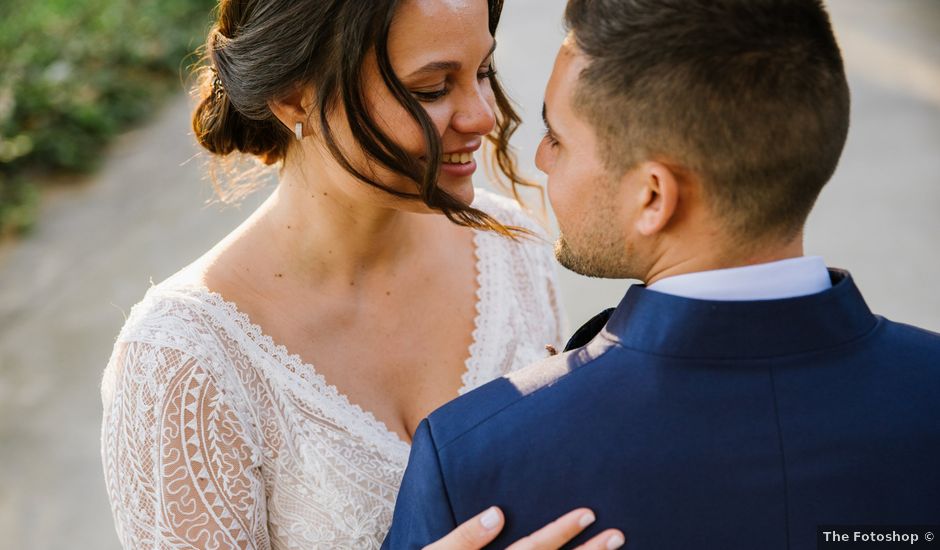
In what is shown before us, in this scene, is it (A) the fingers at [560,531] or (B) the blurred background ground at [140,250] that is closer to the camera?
(A) the fingers at [560,531]

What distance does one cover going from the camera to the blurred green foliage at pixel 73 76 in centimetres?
610

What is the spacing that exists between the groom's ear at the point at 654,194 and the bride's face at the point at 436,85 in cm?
58

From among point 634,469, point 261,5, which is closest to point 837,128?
point 634,469

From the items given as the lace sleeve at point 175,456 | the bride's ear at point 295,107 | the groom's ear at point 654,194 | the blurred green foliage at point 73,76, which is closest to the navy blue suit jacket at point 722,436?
the groom's ear at point 654,194

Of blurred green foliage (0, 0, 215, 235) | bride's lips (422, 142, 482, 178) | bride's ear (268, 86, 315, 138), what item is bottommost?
bride's lips (422, 142, 482, 178)

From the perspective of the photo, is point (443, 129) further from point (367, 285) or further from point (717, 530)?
point (717, 530)

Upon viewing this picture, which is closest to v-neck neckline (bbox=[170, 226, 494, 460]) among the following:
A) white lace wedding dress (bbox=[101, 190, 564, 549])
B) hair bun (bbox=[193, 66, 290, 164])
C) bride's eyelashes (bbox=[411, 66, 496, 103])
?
white lace wedding dress (bbox=[101, 190, 564, 549])

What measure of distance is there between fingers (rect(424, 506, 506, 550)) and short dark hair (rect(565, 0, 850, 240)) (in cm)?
53

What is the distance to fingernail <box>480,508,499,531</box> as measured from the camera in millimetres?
1366

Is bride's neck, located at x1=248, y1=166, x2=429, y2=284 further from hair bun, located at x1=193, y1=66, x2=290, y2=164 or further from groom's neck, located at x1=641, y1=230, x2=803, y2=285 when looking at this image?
groom's neck, located at x1=641, y1=230, x2=803, y2=285

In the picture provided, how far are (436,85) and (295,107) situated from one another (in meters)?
0.32

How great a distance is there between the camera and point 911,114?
6.88m

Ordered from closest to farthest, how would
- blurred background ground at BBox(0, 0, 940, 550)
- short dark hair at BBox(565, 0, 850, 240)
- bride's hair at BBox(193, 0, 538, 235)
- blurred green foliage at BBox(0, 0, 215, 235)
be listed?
1. short dark hair at BBox(565, 0, 850, 240)
2. bride's hair at BBox(193, 0, 538, 235)
3. blurred background ground at BBox(0, 0, 940, 550)
4. blurred green foliage at BBox(0, 0, 215, 235)

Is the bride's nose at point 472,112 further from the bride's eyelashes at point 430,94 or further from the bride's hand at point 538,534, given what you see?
the bride's hand at point 538,534
